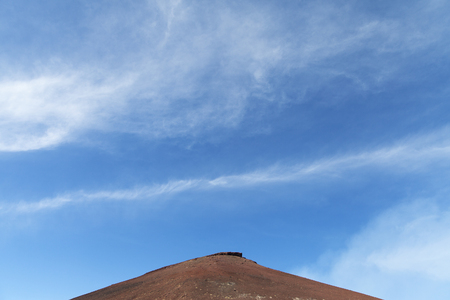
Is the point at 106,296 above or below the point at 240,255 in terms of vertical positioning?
below

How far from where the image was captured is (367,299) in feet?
111

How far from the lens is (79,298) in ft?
118

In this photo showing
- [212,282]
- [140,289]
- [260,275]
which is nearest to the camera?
[212,282]

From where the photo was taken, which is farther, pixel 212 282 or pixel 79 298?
pixel 79 298

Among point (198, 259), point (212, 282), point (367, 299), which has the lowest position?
point (367, 299)

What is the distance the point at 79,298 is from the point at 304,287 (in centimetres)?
2997

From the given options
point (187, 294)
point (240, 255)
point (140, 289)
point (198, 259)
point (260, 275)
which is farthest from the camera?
point (240, 255)

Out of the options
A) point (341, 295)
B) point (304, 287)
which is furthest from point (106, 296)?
point (341, 295)

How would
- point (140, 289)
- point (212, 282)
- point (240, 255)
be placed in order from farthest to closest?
point (240, 255)
point (140, 289)
point (212, 282)

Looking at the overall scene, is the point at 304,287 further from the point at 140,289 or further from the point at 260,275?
the point at 140,289

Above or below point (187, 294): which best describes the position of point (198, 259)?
above

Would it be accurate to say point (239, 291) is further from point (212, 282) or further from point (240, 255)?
point (240, 255)

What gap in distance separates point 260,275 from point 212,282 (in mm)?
8379

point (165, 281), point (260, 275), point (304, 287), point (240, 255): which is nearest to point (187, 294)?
point (165, 281)
